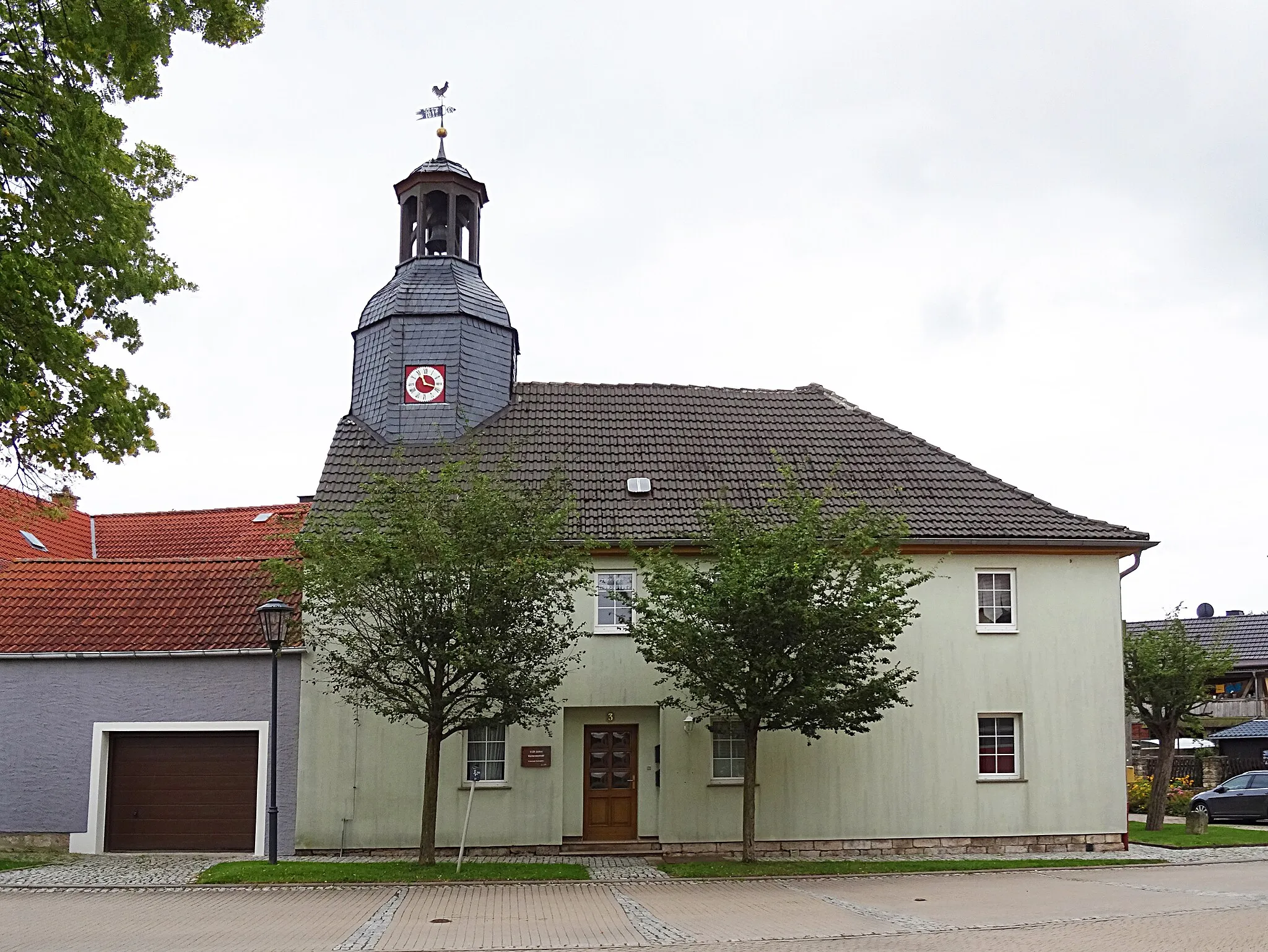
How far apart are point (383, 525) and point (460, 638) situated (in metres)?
2.57

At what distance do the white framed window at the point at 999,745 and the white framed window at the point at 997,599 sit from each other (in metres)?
1.52

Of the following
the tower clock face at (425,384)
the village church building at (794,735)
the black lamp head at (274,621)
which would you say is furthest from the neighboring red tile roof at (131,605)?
the tower clock face at (425,384)

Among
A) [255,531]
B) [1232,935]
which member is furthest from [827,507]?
[255,531]

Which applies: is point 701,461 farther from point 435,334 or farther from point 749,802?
point 749,802

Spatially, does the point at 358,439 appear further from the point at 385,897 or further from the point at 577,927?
the point at 577,927

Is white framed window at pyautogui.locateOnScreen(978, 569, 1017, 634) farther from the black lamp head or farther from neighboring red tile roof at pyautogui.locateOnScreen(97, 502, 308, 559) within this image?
neighboring red tile roof at pyautogui.locateOnScreen(97, 502, 308, 559)

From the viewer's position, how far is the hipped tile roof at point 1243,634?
43.5 m

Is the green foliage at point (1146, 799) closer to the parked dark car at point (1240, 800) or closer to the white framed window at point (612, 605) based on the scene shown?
the parked dark car at point (1240, 800)

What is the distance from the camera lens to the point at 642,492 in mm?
21594

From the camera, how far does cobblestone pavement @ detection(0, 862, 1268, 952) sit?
12.3 meters

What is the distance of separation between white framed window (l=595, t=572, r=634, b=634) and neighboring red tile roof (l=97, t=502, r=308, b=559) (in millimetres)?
12554

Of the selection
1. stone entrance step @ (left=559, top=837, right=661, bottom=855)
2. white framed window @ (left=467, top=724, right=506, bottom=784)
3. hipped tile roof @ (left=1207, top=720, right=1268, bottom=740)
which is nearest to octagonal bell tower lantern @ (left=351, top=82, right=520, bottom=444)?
white framed window @ (left=467, top=724, right=506, bottom=784)

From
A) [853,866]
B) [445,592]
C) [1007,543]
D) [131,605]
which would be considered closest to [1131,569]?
[1007,543]

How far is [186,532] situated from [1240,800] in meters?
25.9
